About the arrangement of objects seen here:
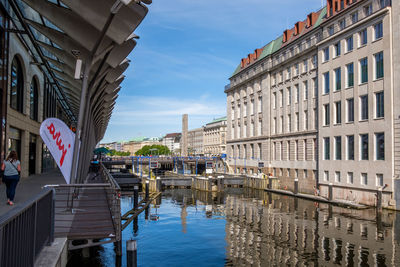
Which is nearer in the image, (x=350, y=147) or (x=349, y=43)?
(x=350, y=147)

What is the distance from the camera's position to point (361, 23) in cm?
3272

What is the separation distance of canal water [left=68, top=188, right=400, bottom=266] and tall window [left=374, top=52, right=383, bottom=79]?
10.9 meters

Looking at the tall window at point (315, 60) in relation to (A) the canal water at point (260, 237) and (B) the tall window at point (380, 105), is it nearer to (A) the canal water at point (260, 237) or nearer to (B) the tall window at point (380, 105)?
(B) the tall window at point (380, 105)

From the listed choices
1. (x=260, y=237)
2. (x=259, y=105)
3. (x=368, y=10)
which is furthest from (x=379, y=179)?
(x=259, y=105)

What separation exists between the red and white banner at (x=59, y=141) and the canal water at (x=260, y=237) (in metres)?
3.75

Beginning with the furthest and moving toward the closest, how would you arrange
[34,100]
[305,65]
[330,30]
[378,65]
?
[305,65]
[330,30]
[378,65]
[34,100]

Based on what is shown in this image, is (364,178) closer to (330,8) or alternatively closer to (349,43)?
(349,43)

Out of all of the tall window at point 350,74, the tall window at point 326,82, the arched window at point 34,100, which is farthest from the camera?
the tall window at point 326,82

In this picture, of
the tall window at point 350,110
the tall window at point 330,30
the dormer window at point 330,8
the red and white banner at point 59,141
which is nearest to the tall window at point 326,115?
the tall window at point 350,110

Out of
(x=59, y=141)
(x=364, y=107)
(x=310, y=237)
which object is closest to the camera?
(x=59, y=141)

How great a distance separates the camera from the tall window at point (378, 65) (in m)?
30.6

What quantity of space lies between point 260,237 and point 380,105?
17.4 metres

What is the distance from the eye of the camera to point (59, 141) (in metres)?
11.3

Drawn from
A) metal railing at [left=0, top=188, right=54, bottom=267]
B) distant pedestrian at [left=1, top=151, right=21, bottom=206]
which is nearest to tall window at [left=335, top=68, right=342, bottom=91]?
distant pedestrian at [left=1, top=151, right=21, bottom=206]
